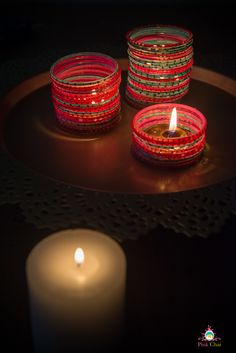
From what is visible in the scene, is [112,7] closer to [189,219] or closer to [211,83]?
[211,83]

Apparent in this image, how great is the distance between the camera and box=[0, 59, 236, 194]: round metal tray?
2.63 ft

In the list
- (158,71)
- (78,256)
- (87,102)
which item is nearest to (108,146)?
(87,102)

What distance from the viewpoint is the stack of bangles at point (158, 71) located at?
0.96 meters

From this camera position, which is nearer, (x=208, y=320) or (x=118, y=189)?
(x=208, y=320)

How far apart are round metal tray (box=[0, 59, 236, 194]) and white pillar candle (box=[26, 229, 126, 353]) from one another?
0.16m

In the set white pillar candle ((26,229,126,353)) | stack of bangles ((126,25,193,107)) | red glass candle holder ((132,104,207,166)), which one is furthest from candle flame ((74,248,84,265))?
stack of bangles ((126,25,193,107))

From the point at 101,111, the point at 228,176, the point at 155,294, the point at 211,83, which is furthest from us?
the point at 211,83

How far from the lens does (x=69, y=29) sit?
1527 mm

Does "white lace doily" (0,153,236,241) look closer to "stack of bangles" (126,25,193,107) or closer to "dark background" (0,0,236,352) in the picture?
"dark background" (0,0,236,352)

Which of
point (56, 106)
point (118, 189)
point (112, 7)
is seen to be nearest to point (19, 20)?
point (112, 7)

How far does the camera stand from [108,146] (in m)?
0.89

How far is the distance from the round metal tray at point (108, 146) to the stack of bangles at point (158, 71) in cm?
4

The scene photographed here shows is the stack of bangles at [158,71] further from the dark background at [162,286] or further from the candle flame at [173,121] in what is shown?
the dark background at [162,286]

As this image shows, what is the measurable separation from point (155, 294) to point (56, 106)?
16.3 inches
